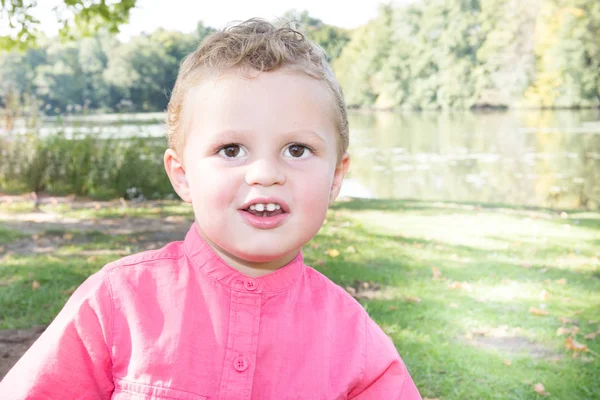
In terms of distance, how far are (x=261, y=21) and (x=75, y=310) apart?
0.84 meters

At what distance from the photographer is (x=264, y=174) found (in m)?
1.38

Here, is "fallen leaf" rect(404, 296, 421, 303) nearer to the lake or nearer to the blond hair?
the blond hair

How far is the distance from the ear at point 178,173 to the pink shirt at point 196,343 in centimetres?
12

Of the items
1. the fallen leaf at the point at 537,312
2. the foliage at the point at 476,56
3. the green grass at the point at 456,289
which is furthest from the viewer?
the foliage at the point at 476,56

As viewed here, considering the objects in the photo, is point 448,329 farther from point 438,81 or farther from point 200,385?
point 438,81

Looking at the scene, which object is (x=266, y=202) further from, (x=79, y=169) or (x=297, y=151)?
(x=79, y=169)

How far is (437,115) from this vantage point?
3469 centimetres

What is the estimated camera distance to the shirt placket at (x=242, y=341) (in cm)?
144

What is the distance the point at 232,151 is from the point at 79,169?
7876mm

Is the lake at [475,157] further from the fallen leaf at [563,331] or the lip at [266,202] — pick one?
the lip at [266,202]

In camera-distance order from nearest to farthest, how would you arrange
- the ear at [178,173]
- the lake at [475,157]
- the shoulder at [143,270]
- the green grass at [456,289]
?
the shoulder at [143,270]
the ear at [178,173]
the green grass at [456,289]
the lake at [475,157]

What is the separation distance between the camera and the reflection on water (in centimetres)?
1434

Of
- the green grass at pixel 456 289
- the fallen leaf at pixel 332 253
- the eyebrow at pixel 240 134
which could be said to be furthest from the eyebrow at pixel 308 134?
the fallen leaf at pixel 332 253

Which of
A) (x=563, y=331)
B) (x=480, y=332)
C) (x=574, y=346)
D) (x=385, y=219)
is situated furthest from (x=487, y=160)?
(x=574, y=346)
